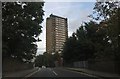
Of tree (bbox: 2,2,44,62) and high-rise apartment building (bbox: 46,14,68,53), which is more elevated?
high-rise apartment building (bbox: 46,14,68,53)

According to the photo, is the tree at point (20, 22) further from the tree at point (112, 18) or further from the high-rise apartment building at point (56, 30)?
the high-rise apartment building at point (56, 30)

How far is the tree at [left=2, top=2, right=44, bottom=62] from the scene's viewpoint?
44875 millimetres

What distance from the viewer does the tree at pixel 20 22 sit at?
44.9m

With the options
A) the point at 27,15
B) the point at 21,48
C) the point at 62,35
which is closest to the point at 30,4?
the point at 27,15

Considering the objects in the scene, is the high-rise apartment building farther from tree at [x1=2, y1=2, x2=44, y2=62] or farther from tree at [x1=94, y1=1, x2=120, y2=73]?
tree at [x1=94, y1=1, x2=120, y2=73]

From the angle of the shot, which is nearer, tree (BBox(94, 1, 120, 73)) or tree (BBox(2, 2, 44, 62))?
tree (BBox(94, 1, 120, 73))


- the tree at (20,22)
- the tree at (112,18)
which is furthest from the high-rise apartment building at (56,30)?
the tree at (112,18)

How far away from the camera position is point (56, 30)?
180 m

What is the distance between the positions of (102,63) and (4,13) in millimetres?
16546

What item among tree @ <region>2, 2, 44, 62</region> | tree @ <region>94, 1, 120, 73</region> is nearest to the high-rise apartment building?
tree @ <region>2, 2, 44, 62</region>

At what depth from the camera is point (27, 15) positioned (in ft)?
156

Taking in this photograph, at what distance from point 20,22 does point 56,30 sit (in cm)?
13528

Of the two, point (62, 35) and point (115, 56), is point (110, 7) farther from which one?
point (62, 35)

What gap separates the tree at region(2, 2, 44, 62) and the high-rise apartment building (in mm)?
110479
